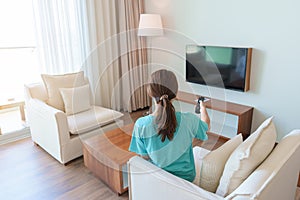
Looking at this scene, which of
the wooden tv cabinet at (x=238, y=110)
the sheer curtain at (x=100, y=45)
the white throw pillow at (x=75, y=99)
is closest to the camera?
the wooden tv cabinet at (x=238, y=110)

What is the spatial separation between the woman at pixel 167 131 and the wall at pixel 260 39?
183 centimetres

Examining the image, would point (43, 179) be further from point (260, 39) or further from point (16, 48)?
point (260, 39)

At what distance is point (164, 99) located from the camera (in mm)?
1251

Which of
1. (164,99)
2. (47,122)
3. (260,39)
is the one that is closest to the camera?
(164,99)

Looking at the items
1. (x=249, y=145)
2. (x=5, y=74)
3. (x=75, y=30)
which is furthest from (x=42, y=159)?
(x=249, y=145)

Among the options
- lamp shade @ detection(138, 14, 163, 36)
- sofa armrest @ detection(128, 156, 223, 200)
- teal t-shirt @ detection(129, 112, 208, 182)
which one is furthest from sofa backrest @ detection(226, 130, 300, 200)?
lamp shade @ detection(138, 14, 163, 36)

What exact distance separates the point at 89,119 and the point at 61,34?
1388mm

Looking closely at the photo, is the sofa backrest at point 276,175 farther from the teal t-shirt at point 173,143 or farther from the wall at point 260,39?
the wall at point 260,39

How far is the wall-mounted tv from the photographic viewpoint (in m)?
2.91

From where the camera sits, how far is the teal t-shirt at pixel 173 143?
131cm

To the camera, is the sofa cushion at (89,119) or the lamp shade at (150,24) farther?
the lamp shade at (150,24)

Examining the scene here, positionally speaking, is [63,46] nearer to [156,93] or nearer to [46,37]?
[46,37]

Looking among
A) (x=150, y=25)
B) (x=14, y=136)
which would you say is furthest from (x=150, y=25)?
(x=14, y=136)

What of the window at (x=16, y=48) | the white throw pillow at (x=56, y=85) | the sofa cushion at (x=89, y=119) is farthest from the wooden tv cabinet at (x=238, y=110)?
the window at (x=16, y=48)
